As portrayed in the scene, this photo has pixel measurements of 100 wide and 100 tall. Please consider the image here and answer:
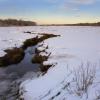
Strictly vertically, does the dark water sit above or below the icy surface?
above

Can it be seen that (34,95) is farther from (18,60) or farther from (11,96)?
(18,60)

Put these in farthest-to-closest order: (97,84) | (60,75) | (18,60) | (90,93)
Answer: (18,60) < (60,75) < (97,84) < (90,93)

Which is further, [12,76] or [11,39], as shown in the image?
[11,39]

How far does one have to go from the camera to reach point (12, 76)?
34.6ft

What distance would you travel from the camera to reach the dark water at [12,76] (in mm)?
8000

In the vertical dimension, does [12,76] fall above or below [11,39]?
above

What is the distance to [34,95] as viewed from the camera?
7.18 m

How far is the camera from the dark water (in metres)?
8.00

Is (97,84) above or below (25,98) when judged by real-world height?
above

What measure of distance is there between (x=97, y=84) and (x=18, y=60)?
28.4 ft

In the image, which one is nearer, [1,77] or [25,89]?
[25,89]

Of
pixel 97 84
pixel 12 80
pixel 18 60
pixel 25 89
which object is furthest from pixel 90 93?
pixel 18 60

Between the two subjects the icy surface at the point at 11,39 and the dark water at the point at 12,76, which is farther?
the icy surface at the point at 11,39

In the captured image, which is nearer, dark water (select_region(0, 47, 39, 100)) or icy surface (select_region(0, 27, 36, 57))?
dark water (select_region(0, 47, 39, 100))
